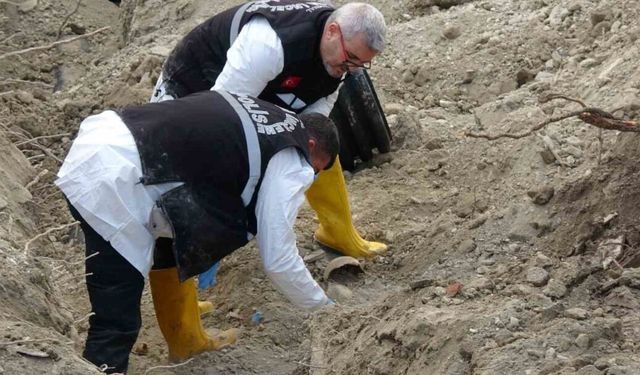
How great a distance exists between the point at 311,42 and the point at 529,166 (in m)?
1.54

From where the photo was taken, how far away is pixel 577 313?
4328mm

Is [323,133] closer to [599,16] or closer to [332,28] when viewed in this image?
[332,28]

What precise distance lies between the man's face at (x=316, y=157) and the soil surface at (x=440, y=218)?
67 centimetres

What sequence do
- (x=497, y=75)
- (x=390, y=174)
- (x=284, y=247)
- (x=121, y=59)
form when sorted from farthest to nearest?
1. (x=121, y=59)
2. (x=497, y=75)
3. (x=390, y=174)
4. (x=284, y=247)

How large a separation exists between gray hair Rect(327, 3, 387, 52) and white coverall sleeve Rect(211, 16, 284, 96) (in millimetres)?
283

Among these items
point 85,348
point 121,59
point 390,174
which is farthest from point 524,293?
point 121,59

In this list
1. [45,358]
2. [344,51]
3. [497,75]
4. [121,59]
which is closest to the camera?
[45,358]

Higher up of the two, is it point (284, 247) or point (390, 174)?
point (284, 247)

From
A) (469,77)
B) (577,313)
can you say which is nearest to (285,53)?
(577,313)

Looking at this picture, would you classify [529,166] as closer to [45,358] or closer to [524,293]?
[524,293]

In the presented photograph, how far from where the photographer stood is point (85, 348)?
15.1 ft

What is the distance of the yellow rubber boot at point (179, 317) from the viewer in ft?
A: 16.5

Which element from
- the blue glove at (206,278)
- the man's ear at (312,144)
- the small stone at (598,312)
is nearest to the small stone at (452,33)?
the blue glove at (206,278)

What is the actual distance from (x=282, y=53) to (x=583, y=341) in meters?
1.95
